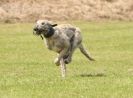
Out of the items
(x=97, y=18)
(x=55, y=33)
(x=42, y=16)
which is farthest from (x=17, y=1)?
(x=55, y=33)

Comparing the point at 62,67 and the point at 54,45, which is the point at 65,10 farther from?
the point at 54,45

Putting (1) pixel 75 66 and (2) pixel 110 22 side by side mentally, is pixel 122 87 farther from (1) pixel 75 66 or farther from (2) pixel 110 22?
(2) pixel 110 22

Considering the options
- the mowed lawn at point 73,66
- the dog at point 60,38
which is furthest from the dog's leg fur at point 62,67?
the mowed lawn at point 73,66

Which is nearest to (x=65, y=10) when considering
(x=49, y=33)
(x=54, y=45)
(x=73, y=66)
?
(x=73, y=66)

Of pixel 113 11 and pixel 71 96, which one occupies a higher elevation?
pixel 71 96

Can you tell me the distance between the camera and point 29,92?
12227 mm

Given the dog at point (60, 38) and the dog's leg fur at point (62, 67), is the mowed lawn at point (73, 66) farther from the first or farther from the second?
the dog at point (60, 38)

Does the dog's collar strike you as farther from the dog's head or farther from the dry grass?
the dry grass

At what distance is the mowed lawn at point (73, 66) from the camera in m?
12.4

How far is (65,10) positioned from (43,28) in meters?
27.3

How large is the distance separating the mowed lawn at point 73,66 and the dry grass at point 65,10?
9.00ft

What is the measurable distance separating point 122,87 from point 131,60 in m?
9.53

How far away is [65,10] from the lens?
41656 millimetres

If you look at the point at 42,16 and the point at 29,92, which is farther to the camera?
the point at 42,16
